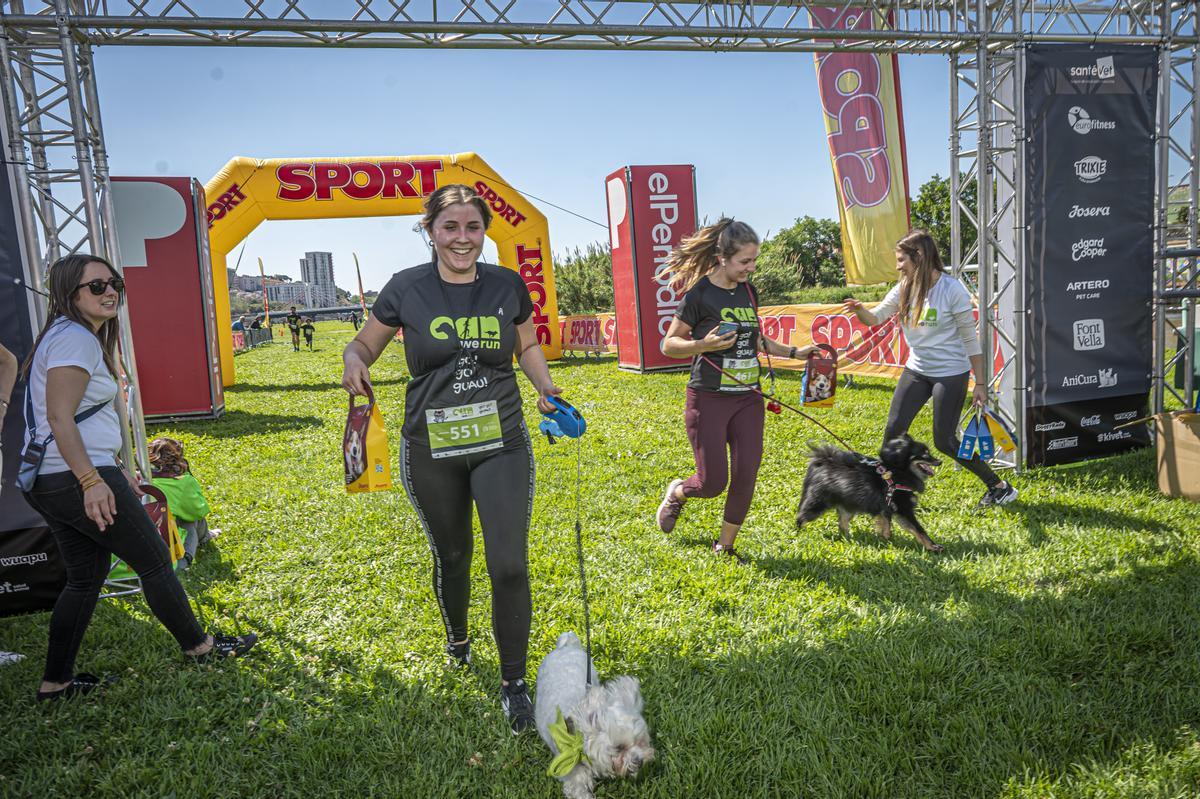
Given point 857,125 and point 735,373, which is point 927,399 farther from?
point 857,125

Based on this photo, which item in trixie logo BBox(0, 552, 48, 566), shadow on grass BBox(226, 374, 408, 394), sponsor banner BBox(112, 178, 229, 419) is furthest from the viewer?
shadow on grass BBox(226, 374, 408, 394)

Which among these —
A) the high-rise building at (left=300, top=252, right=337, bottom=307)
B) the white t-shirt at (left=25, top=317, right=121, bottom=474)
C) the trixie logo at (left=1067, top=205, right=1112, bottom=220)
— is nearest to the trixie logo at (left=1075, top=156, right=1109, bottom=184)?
the trixie logo at (left=1067, top=205, right=1112, bottom=220)

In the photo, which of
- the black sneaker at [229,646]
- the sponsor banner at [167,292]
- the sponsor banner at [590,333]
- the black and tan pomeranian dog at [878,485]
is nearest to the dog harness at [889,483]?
the black and tan pomeranian dog at [878,485]

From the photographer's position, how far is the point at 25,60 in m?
4.42

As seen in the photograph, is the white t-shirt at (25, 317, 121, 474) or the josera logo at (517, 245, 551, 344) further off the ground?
the josera logo at (517, 245, 551, 344)

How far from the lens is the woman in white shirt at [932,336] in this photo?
4.66 metres

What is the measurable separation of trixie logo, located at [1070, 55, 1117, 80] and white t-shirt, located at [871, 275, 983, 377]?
100 inches

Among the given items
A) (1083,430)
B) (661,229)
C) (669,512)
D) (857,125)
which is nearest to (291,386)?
(661,229)

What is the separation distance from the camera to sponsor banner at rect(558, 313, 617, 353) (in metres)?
18.3

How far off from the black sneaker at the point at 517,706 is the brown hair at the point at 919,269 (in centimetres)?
358

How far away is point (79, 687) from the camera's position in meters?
3.11

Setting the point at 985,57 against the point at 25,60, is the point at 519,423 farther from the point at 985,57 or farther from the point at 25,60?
the point at 985,57

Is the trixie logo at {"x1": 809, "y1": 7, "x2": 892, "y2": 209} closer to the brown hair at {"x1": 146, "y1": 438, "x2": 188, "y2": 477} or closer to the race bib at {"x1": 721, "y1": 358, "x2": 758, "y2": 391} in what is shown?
the race bib at {"x1": 721, "y1": 358, "x2": 758, "y2": 391}

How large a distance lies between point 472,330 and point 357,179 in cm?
1341
